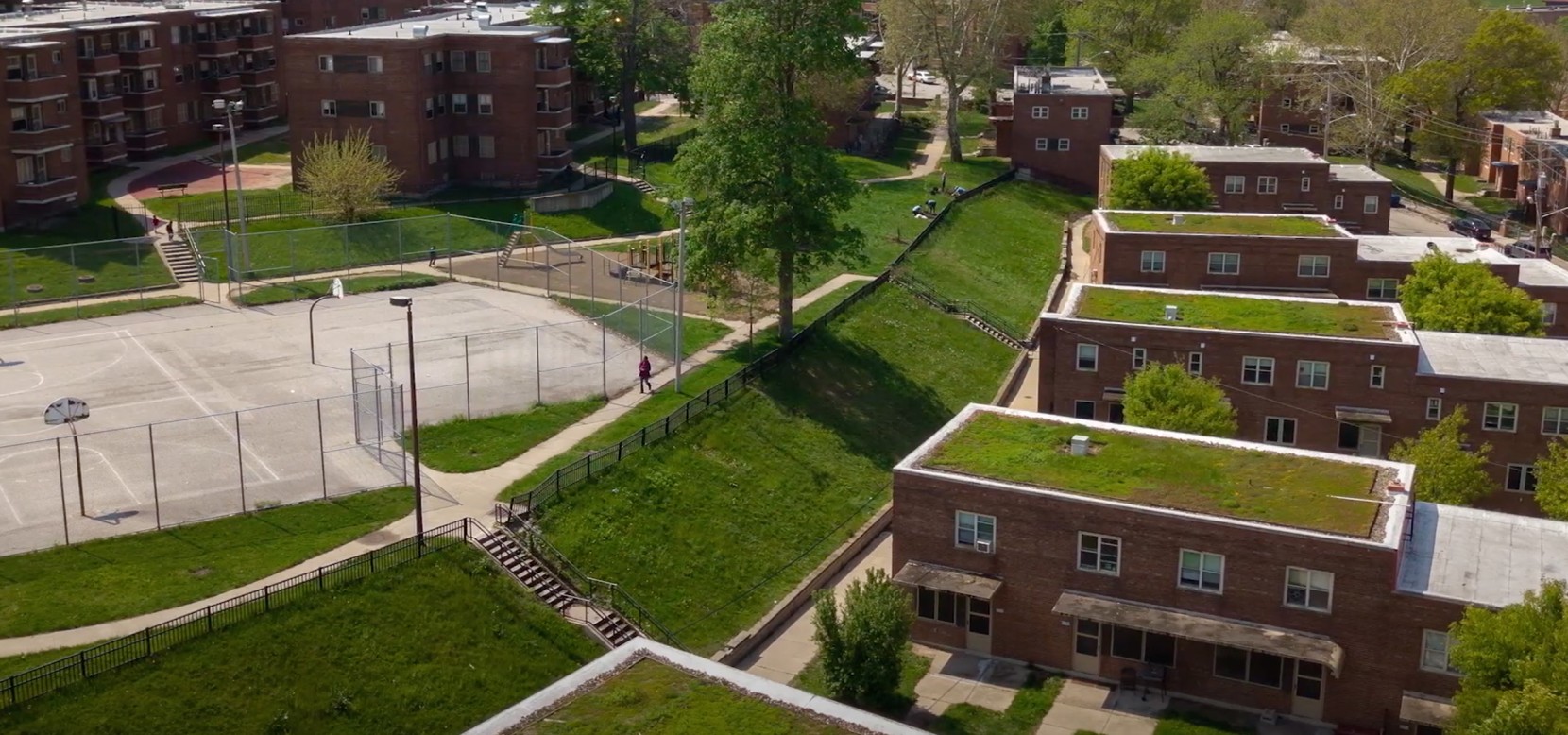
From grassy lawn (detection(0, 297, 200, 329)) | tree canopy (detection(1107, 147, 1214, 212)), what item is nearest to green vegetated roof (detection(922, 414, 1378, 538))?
grassy lawn (detection(0, 297, 200, 329))

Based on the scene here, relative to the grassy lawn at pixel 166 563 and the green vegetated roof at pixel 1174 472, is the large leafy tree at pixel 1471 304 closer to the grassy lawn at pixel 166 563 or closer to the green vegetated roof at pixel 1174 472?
the green vegetated roof at pixel 1174 472

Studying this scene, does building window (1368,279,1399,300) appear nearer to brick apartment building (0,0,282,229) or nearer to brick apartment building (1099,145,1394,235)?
brick apartment building (1099,145,1394,235)

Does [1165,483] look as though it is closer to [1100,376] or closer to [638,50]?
[1100,376]

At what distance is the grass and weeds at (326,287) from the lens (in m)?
64.6

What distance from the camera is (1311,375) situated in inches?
2255

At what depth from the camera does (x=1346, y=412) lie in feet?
185

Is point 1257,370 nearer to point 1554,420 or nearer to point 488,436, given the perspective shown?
point 1554,420

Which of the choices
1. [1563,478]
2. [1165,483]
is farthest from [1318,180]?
[1165,483]

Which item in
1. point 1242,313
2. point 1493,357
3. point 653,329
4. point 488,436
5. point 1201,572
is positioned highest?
point 1242,313

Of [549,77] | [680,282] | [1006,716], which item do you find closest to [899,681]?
[1006,716]

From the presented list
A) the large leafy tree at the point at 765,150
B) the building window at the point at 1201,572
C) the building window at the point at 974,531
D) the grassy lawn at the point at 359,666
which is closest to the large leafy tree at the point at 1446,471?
the building window at the point at 1201,572

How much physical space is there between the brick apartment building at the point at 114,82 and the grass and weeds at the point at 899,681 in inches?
1955

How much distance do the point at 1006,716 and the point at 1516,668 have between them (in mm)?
13375

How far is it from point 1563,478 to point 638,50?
225 feet
